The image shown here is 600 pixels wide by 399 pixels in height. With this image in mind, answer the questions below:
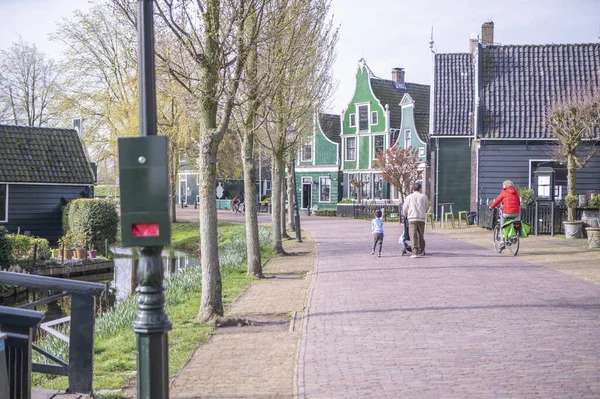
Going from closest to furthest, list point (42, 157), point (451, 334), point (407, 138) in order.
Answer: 1. point (451, 334)
2. point (42, 157)
3. point (407, 138)

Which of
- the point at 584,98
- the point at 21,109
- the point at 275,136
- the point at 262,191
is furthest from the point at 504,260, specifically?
the point at 262,191

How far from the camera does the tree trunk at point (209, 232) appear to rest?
1028 centimetres

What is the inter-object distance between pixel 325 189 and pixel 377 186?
19.1 feet

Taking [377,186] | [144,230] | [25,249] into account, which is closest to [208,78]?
[144,230]

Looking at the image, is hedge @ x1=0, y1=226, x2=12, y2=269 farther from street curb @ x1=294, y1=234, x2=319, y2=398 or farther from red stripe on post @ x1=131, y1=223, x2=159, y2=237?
red stripe on post @ x1=131, y1=223, x2=159, y2=237

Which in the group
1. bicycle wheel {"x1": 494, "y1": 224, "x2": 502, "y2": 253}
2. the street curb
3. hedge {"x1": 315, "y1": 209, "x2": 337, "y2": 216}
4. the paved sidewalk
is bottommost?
the paved sidewalk

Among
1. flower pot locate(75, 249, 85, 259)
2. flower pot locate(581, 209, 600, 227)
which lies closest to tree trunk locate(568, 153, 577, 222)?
flower pot locate(581, 209, 600, 227)

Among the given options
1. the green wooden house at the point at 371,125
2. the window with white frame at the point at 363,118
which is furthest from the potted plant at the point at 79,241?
the window with white frame at the point at 363,118

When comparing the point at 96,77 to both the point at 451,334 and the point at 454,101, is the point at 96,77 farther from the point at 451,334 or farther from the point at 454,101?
the point at 451,334

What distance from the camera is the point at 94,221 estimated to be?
25484 mm

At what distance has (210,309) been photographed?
10.4 m

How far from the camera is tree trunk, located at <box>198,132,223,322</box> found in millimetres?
10281

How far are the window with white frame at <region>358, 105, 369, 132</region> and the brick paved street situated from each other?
3742 centimetres

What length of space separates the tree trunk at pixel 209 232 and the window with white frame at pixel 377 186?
4057 cm
